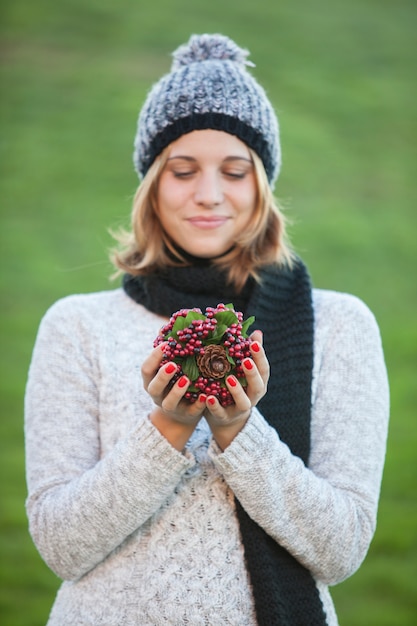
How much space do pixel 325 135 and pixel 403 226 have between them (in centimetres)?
89

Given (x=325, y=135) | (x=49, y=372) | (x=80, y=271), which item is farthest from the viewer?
(x=325, y=135)

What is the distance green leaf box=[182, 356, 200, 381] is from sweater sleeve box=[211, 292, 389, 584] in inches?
7.0

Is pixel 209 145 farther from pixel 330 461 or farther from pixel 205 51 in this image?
pixel 330 461

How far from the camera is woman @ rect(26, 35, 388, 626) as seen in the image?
1577mm

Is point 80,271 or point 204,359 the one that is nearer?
point 204,359

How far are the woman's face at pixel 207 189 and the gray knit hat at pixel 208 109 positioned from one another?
3 cm

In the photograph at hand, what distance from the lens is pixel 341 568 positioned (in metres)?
1.68

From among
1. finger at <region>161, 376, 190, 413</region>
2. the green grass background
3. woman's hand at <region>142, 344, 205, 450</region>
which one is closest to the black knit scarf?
woman's hand at <region>142, 344, 205, 450</region>

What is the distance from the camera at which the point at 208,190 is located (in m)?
1.84

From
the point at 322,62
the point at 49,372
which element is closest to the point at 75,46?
the point at 322,62

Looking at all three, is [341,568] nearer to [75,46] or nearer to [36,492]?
[36,492]

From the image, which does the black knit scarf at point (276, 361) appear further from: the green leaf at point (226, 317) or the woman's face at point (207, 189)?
the green leaf at point (226, 317)

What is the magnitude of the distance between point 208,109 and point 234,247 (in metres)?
0.31

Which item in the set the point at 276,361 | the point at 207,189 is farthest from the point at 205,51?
the point at 276,361
